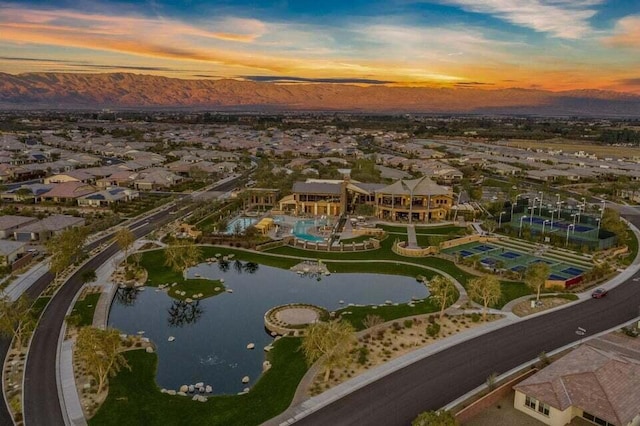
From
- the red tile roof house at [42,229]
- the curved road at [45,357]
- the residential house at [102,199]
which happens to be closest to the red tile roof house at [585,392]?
the curved road at [45,357]

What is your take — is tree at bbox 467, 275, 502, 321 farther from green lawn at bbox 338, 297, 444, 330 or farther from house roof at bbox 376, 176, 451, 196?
house roof at bbox 376, 176, 451, 196

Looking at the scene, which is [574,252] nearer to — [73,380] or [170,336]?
[170,336]

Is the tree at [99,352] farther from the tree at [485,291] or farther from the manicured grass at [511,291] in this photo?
the manicured grass at [511,291]

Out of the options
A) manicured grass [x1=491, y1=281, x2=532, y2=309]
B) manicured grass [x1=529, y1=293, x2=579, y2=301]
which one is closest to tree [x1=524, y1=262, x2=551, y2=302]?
manicured grass [x1=529, y1=293, x2=579, y2=301]

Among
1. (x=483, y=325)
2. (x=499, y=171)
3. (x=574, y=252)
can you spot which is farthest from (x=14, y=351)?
(x=499, y=171)

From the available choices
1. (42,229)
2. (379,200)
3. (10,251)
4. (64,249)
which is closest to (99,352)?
(64,249)
